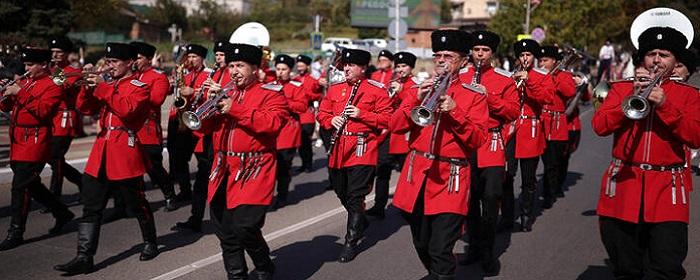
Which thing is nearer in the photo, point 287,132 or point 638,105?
point 638,105

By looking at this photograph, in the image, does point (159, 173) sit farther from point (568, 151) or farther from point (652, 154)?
point (652, 154)

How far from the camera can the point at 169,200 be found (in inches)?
381

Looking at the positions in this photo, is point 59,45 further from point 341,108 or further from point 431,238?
point 431,238

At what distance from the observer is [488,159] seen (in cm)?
695

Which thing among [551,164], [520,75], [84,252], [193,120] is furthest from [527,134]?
[84,252]

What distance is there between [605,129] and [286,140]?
20.7 ft

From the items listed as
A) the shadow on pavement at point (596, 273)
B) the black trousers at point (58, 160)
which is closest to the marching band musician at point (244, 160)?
the shadow on pavement at point (596, 273)

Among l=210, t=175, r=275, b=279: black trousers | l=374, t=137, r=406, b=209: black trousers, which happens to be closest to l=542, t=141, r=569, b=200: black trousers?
l=374, t=137, r=406, b=209: black trousers

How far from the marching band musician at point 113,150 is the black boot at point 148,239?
112 millimetres

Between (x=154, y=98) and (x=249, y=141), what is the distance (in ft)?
7.26

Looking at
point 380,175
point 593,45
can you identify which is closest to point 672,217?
point 380,175

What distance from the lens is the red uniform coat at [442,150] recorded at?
5.33 m

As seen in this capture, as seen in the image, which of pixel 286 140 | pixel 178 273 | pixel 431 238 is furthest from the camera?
pixel 286 140

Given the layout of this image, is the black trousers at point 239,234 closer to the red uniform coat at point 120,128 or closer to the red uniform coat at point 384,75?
the red uniform coat at point 120,128
